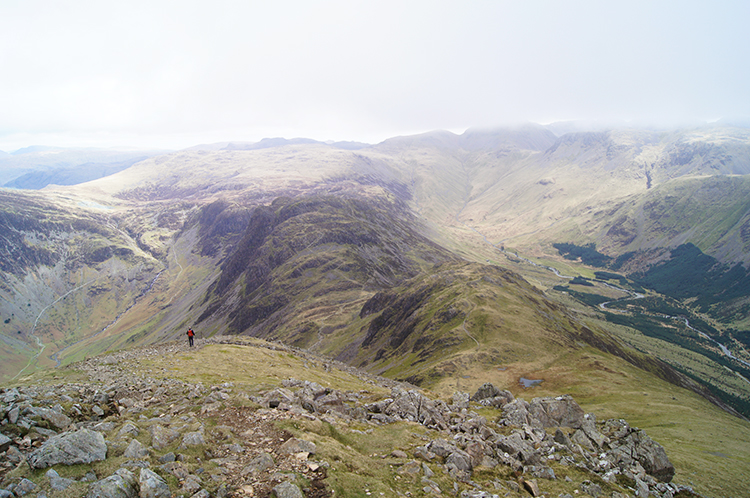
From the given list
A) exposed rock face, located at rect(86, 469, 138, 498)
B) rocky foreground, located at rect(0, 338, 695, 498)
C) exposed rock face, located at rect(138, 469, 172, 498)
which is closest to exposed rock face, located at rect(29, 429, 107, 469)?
rocky foreground, located at rect(0, 338, 695, 498)

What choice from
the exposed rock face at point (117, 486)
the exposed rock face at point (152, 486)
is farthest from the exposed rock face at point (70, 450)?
the exposed rock face at point (152, 486)

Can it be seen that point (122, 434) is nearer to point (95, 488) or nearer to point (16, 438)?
point (16, 438)

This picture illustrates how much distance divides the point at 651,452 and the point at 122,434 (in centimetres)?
4894

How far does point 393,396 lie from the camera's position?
46.3 metres

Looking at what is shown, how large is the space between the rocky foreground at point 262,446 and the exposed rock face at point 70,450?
0.06 m

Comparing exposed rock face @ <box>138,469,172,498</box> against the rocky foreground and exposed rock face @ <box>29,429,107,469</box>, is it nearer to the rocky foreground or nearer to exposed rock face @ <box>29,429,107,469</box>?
the rocky foreground

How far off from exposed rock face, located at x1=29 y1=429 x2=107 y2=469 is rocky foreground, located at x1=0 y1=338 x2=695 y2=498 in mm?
57

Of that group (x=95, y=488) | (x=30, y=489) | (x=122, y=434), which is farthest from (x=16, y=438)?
(x=95, y=488)

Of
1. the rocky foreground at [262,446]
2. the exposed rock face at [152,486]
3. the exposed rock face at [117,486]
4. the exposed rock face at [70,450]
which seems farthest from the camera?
the rocky foreground at [262,446]

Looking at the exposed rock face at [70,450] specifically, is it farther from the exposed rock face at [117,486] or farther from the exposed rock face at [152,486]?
the exposed rock face at [152,486]

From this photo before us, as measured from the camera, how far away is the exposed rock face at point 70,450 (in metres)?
16.5

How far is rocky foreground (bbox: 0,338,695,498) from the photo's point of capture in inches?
683

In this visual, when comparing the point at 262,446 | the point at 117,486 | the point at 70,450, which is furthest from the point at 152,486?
the point at 262,446

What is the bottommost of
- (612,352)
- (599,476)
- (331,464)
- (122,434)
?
(612,352)
